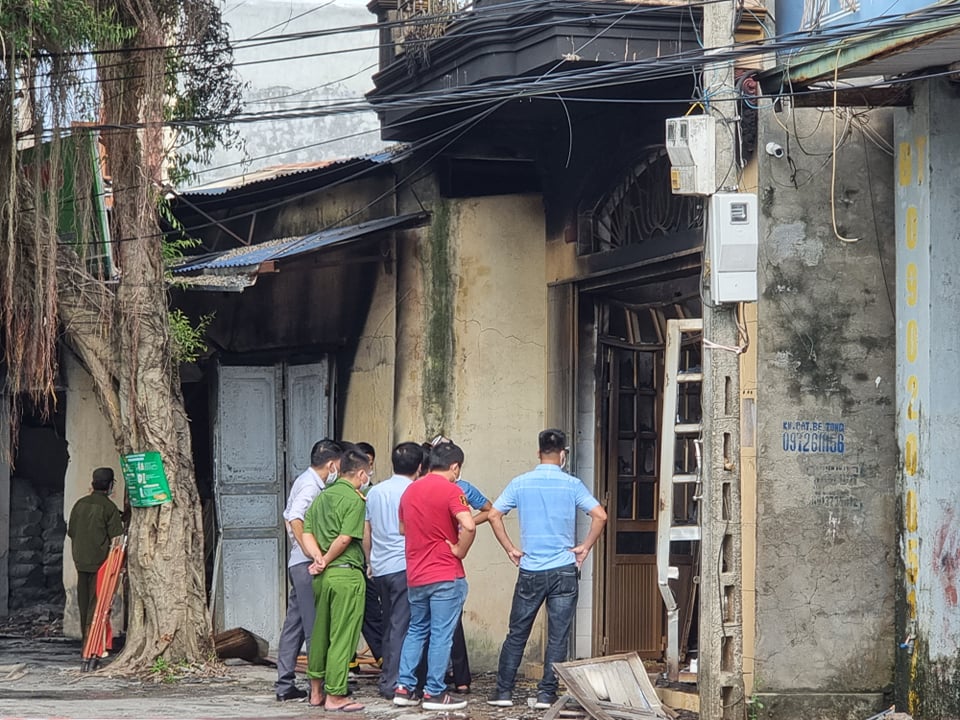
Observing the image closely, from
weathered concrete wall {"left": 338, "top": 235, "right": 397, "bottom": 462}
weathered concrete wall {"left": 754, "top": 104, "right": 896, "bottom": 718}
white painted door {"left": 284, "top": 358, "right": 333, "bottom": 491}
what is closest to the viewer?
weathered concrete wall {"left": 754, "top": 104, "right": 896, "bottom": 718}

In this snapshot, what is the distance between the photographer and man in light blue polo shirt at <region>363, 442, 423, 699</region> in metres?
10.5

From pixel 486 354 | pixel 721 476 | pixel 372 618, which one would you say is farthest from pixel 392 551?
pixel 721 476

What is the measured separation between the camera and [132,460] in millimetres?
11609

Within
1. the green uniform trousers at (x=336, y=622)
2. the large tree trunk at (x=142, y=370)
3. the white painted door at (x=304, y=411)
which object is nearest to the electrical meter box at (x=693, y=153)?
the green uniform trousers at (x=336, y=622)

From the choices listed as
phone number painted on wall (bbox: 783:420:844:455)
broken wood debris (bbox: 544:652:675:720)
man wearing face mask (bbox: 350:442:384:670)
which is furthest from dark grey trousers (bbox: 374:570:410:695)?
phone number painted on wall (bbox: 783:420:844:455)

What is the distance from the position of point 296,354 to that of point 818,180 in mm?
5994

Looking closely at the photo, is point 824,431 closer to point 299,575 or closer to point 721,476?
point 721,476

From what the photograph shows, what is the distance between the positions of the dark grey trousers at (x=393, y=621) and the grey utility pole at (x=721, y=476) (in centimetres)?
244

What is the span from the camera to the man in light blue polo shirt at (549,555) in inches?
387

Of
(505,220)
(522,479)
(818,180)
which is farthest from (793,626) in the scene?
(505,220)

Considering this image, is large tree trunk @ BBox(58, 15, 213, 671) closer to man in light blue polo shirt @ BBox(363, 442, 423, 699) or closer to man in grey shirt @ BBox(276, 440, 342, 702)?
man in grey shirt @ BBox(276, 440, 342, 702)

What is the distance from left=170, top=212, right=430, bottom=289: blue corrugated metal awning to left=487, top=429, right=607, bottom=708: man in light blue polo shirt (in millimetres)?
3204

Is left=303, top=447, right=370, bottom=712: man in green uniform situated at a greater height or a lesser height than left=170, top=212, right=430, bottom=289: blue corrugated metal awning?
lesser

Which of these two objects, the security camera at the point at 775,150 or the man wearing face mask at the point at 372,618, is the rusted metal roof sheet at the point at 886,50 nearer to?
the security camera at the point at 775,150
